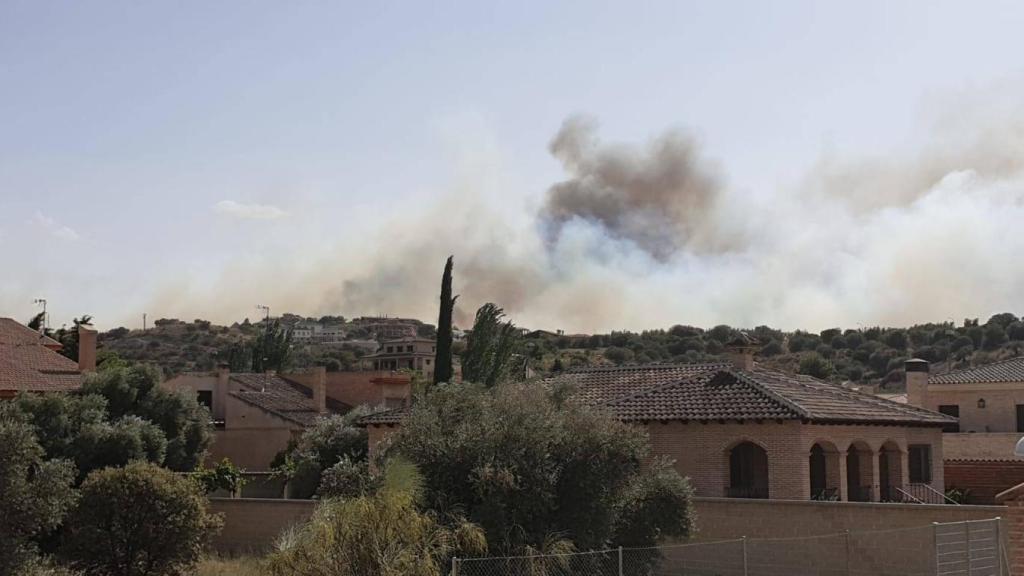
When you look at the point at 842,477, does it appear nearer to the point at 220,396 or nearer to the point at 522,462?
the point at 522,462

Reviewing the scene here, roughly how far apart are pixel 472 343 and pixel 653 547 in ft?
105

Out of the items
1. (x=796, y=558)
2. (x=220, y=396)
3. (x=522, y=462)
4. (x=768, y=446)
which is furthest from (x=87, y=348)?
(x=796, y=558)

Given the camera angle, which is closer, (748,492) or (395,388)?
(748,492)

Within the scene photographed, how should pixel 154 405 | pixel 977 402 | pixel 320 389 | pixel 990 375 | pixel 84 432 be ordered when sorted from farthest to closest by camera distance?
→ pixel 320 389 < pixel 990 375 < pixel 977 402 < pixel 154 405 < pixel 84 432

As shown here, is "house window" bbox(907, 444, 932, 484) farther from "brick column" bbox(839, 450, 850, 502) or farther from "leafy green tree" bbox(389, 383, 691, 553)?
"leafy green tree" bbox(389, 383, 691, 553)

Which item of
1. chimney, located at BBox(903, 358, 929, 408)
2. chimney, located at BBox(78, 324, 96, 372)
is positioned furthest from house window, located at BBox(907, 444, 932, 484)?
chimney, located at BBox(78, 324, 96, 372)

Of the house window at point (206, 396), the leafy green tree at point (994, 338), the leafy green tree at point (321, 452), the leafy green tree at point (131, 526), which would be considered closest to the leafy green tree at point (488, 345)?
the leafy green tree at point (321, 452)

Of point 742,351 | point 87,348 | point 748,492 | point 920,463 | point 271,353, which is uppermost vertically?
point 271,353

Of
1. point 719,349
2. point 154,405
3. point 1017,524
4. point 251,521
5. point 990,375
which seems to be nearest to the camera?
point 1017,524

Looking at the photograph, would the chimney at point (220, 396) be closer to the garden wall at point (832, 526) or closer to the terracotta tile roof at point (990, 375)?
the terracotta tile roof at point (990, 375)

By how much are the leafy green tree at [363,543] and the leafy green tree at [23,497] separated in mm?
9089

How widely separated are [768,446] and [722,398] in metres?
2.36

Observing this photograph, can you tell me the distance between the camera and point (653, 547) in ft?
82.2

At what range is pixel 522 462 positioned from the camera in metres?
23.8
